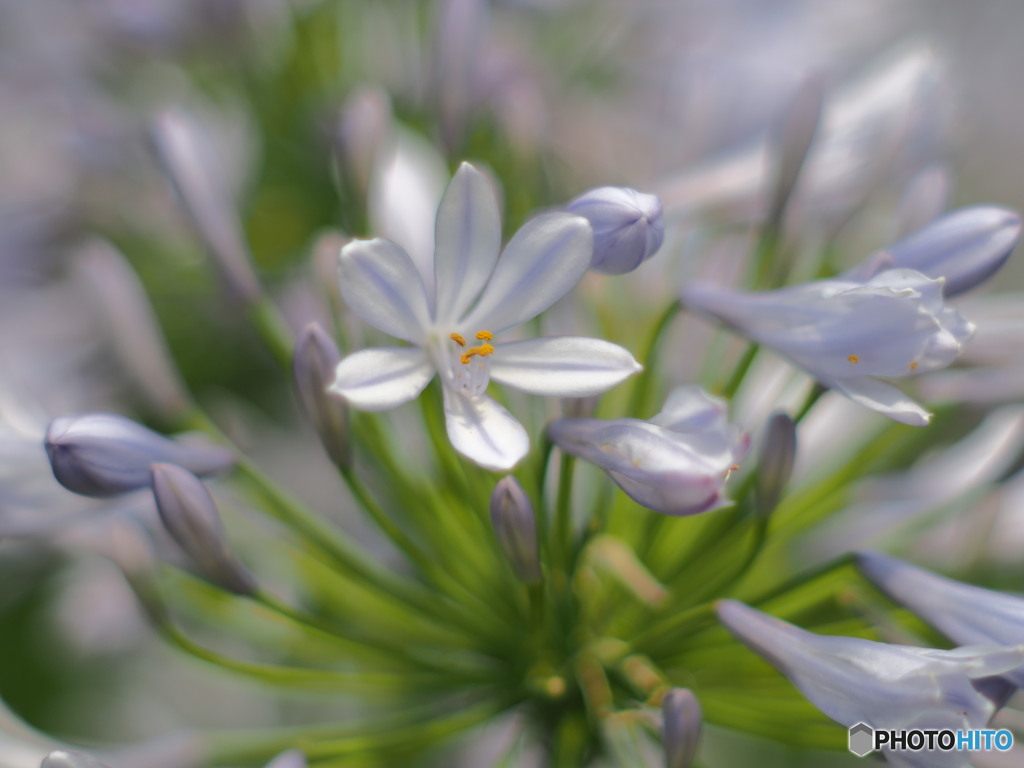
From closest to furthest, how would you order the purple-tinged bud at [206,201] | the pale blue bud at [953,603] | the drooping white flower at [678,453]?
the drooping white flower at [678,453]
the pale blue bud at [953,603]
the purple-tinged bud at [206,201]

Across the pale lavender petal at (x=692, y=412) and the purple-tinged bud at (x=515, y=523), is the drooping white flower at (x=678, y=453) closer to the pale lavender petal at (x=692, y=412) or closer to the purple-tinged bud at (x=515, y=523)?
the pale lavender petal at (x=692, y=412)

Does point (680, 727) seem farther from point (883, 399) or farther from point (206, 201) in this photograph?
point (206, 201)

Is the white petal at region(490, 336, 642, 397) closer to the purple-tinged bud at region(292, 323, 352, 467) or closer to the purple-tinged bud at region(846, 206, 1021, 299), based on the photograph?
the purple-tinged bud at region(292, 323, 352, 467)

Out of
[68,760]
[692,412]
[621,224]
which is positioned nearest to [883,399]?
[692,412]

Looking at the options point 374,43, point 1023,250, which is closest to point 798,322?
point 374,43

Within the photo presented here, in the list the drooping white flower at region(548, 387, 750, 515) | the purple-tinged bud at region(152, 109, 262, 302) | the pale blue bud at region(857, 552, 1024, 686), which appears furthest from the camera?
the purple-tinged bud at region(152, 109, 262, 302)

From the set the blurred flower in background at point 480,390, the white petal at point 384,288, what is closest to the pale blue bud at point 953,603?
the blurred flower in background at point 480,390
